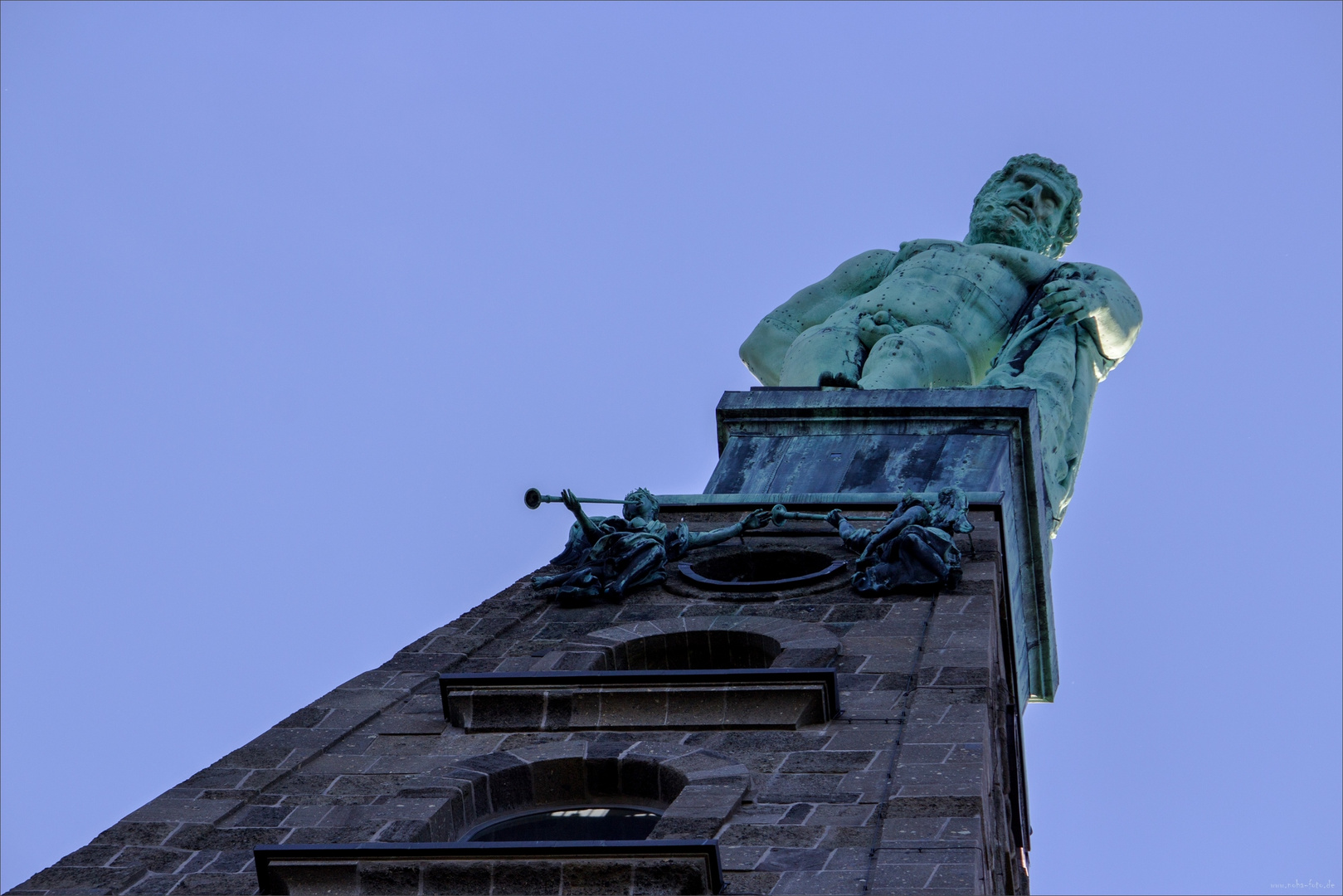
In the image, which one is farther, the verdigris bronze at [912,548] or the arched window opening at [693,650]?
the verdigris bronze at [912,548]

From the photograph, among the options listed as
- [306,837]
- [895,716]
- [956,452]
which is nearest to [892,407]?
[956,452]

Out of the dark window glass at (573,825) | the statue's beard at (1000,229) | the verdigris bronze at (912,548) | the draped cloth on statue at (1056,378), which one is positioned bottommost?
the dark window glass at (573,825)

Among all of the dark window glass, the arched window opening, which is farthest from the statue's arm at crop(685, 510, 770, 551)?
the dark window glass

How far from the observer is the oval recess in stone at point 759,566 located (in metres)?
23.8

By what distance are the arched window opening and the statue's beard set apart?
40.6 feet

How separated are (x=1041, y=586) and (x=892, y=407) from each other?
2.42 meters

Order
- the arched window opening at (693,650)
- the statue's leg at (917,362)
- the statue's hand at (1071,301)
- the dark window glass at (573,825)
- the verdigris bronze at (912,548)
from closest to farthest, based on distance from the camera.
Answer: the dark window glass at (573,825) → the arched window opening at (693,650) → the verdigris bronze at (912,548) → the statue's leg at (917,362) → the statue's hand at (1071,301)

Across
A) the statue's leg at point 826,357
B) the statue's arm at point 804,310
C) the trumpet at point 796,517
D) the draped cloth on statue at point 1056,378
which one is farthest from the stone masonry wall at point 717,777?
the statue's arm at point 804,310

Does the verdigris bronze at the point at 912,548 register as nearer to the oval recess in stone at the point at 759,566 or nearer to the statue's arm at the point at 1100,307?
the oval recess in stone at the point at 759,566

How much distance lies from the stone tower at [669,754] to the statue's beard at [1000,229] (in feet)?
25.4

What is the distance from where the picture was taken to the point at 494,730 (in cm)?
1917

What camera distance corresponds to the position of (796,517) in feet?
81.9

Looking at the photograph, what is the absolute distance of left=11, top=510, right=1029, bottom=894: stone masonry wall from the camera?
16109 mm

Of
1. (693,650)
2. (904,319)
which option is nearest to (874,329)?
(904,319)
